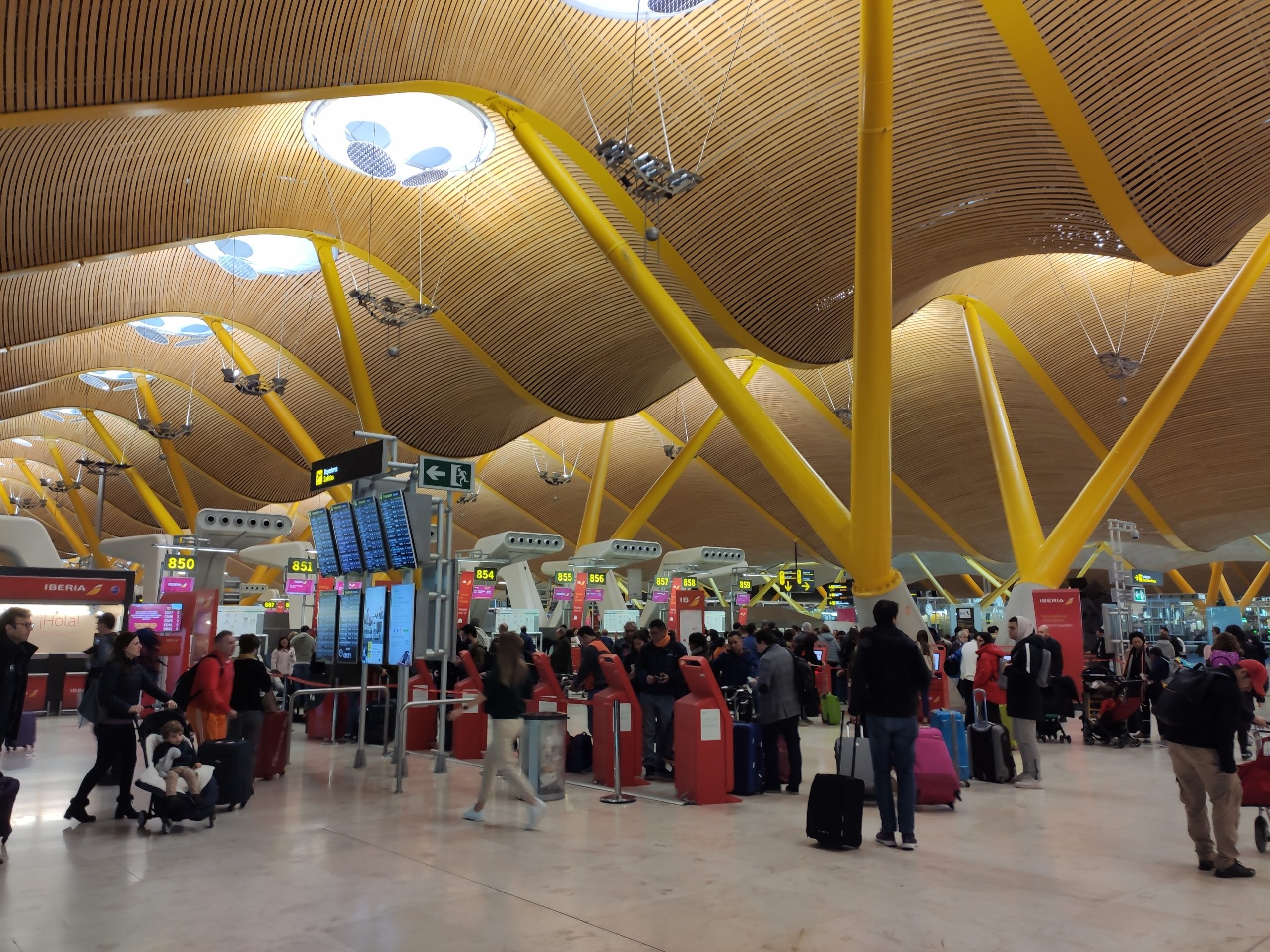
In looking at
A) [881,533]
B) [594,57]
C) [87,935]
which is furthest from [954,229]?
[87,935]

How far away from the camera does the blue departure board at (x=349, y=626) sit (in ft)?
36.3

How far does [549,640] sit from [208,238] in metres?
15.2

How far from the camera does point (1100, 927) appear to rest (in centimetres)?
491

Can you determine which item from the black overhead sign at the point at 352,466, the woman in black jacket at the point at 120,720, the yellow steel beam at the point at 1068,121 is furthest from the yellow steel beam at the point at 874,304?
the woman in black jacket at the point at 120,720

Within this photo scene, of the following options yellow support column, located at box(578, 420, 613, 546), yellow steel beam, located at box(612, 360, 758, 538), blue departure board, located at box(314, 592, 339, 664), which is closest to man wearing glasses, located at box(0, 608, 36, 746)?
blue departure board, located at box(314, 592, 339, 664)

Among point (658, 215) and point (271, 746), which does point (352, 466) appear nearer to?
point (271, 746)

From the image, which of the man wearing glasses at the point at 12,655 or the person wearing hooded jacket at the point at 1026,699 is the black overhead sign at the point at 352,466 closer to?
the man wearing glasses at the point at 12,655

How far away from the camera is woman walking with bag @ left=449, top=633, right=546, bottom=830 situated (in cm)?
754

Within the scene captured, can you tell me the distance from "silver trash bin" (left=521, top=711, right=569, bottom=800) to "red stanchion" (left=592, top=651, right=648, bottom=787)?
2.35ft

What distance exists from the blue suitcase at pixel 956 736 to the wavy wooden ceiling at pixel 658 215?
855cm

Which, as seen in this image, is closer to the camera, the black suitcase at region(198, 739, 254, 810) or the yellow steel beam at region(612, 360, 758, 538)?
the black suitcase at region(198, 739, 254, 810)

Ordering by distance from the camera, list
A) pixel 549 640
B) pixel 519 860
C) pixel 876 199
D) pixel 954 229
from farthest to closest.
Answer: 1. pixel 549 640
2. pixel 954 229
3. pixel 876 199
4. pixel 519 860

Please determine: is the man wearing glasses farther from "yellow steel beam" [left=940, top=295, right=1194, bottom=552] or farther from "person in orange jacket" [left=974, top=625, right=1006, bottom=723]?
"yellow steel beam" [left=940, top=295, right=1194, bottom=552]

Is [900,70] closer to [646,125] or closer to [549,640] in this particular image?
[646,125]
